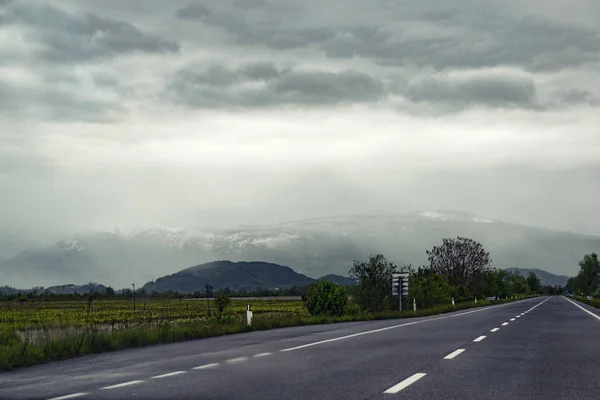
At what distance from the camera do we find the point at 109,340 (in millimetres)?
17516

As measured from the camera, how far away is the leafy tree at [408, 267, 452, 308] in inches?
2304

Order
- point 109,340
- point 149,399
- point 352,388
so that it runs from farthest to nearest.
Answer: point 109,340, point 352,388, point 149,399

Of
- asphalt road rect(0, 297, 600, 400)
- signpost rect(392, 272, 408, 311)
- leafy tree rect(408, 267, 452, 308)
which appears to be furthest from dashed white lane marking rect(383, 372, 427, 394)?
leafy tree rect(408, 267, 452, 308)

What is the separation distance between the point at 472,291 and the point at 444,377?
96.2 metres

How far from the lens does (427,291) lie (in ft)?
200

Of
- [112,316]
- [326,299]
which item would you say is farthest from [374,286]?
[112,316]

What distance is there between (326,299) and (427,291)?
13.8 meters

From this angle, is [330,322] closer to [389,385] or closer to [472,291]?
[389,385]

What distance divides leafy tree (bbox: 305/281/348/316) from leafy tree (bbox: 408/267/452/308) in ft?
27.8

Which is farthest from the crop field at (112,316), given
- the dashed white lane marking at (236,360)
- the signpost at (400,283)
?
the signpost at (400,283)

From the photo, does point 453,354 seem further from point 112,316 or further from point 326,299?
point 112,316

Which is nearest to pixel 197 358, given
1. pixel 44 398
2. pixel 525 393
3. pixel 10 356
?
pixel 10 356

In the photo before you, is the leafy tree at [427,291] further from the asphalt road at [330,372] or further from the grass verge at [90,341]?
the asphalt road at [330,372]

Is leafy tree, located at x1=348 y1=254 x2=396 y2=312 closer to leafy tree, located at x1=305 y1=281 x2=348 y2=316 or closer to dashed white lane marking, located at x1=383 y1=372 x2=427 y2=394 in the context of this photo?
leafy tree, located at x1=305 y1=281 x2=348 y2=316
